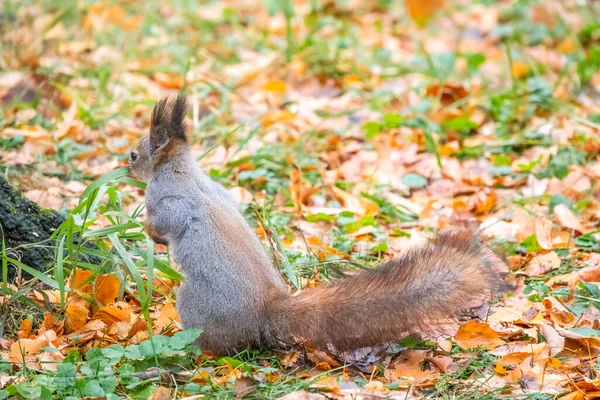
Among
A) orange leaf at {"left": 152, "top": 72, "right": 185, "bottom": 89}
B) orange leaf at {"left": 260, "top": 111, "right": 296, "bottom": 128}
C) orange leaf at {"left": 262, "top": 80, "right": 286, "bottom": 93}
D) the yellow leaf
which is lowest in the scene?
the yellow leaf

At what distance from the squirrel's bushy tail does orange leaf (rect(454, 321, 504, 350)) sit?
22 cm

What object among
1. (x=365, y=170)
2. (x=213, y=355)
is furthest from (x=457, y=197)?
(x=213, y=355)

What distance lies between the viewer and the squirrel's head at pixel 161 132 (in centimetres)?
294

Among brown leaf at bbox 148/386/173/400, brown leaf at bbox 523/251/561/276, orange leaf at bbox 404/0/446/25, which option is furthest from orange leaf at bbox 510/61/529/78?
brown leaf at bbox 148/386/173/400

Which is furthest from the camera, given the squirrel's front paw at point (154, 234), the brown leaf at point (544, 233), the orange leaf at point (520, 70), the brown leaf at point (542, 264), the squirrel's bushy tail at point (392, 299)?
the orange leaf at point (520, 70)

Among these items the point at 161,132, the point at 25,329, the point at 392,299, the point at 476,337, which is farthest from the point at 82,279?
the point at 476,337

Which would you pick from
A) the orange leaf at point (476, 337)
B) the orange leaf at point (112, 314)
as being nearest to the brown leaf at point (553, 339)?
the orange leaf at point (476, 337)

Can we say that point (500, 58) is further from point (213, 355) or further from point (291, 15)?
point (213, 355)

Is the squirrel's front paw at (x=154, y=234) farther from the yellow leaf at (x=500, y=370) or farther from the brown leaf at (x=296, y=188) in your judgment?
the brown leaf at (x=296, y=188)

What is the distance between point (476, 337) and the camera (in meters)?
2.82

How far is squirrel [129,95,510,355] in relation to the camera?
2.53m

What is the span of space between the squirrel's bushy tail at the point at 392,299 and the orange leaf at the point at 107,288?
2.14 feet

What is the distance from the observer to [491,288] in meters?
2.67

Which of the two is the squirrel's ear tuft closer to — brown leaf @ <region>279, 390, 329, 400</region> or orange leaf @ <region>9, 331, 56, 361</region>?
orange leaf @ <region>9, 331, 56, 361</region>
